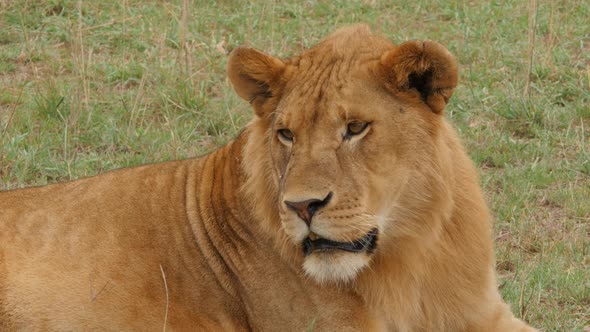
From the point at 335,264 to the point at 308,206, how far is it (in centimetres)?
28

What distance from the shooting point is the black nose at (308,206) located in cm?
362

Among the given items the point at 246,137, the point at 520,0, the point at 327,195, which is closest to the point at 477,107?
the point at 520,0

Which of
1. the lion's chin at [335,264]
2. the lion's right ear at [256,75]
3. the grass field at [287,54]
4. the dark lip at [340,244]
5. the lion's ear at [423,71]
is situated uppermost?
the lion's ear at [423,71]

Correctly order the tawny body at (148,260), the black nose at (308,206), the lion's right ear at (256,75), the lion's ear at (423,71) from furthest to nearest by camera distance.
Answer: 1. the tawny body at (148,260)
2. the lion's right ear at (256,75)
3. the lion's ear at (423,71)
4. the black nose at (308,206)

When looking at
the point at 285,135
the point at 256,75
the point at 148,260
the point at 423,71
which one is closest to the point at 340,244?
the point at 285,135

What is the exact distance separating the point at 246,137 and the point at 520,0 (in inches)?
199

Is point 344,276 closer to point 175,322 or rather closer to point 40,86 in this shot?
point 175,322

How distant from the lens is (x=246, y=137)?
438 cm

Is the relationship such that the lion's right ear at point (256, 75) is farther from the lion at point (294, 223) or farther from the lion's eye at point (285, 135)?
the lion's eye at point (285, 135)

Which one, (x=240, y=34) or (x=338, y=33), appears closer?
(x=338, y=33)

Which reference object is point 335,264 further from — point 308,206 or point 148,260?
point 148,260

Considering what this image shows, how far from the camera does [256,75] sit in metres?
4.12

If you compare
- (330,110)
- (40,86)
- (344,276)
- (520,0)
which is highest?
(330,110)

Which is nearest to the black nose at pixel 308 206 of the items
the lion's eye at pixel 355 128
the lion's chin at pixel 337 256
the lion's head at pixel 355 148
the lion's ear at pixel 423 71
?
the lion's head at pixel 355 148
